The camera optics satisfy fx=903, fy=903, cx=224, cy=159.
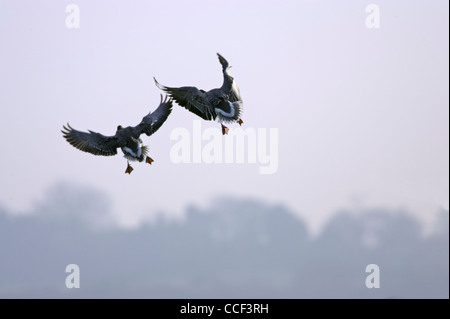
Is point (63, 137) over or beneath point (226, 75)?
beneath

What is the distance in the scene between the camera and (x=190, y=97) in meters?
37.5

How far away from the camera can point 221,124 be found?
122ft

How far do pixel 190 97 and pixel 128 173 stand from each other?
4169 millimetres

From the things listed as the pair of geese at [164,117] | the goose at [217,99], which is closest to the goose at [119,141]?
the pair of geese at [164,117]

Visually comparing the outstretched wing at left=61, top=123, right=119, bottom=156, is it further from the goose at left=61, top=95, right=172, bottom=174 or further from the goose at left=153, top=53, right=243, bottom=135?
the goose at left=153, top=53, right=243, bottom=135

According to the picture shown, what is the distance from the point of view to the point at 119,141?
1420 inches

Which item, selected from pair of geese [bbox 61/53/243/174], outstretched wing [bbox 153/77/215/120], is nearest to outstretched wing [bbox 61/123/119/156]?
pair of geese [bbox 61/53/243/174]

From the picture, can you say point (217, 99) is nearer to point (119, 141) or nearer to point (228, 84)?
point (228, 84)

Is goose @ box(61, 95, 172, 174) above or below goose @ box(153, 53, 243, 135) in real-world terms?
below

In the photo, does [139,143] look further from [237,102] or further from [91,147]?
[237,102]

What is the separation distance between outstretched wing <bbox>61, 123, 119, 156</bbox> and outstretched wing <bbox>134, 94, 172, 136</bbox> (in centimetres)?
122

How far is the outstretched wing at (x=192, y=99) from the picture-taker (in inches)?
1471

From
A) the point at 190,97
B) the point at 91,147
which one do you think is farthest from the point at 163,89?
the point at 91,147

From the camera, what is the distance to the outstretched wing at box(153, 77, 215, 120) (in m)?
37.4
